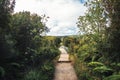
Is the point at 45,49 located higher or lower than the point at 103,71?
higher

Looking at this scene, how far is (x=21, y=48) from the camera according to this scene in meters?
19.5

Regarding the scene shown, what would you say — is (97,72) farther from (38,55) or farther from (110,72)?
(38,55)

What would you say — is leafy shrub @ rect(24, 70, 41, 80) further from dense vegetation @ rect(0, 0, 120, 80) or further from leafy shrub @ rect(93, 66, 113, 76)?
leafy shrub @ rect(93, 66, 113, 76)

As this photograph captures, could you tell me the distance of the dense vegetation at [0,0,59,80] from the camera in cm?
1573

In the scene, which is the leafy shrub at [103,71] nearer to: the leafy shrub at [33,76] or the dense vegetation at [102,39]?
the dense vegetation at [102,39]

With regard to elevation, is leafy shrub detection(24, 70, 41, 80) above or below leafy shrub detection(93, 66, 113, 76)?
below

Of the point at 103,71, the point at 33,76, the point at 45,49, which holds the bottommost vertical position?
the point at 33,76

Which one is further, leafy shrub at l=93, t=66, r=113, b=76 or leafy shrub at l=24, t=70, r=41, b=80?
leafy shrub at l=24, t=70, r=41, b=80

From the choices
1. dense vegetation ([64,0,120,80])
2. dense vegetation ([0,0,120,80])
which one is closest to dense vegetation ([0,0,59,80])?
dense vegetation ([0,0,120,80])

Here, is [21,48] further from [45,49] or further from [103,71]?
[103,71]

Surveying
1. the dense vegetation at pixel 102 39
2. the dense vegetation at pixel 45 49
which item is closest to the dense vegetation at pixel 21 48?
the dense vegetation at pixel 45 49

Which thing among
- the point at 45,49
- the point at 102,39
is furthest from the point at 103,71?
the point at 45,49

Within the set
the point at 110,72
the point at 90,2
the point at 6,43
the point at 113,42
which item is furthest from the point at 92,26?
the point at 6,43

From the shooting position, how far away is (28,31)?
20141 mm
